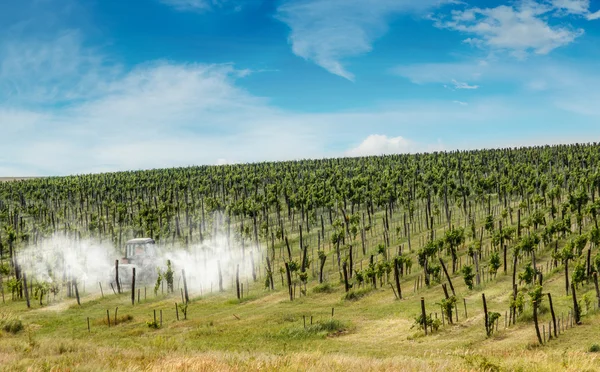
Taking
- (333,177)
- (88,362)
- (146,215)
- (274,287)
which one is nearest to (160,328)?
(274,287)

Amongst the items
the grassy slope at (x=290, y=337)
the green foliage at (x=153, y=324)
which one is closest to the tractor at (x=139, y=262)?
the grassy slope at (x=290, y=337)

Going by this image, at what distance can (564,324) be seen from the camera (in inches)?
1202

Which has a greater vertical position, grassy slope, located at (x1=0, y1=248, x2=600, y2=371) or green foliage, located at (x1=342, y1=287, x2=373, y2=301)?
grassy slope, located at (x1=0, y1=248, x2=600, y2=371)

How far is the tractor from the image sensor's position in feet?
188

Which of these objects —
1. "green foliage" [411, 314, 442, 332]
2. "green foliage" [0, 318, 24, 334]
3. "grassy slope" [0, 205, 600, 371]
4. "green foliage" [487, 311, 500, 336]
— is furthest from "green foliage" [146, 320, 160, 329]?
"green foliage" [487, 311, 500, 336]

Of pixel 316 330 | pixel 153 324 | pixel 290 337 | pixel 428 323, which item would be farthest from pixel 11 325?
pixel 428 323

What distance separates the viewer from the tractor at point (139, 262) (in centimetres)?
5722

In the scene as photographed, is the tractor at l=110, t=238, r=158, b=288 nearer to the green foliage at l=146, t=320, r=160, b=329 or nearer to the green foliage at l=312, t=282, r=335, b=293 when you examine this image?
the green foliage at l=146, t=320, r=160, b=329

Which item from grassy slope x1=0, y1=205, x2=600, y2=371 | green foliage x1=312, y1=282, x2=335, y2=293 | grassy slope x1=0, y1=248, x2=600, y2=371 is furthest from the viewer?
green foliage x1=312, y1=282, x2=335, y2=293

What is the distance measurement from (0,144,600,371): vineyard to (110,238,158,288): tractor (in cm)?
103

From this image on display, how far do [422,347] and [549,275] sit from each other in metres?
23.2

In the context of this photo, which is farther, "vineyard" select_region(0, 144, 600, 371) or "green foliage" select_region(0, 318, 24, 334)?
"green foliage" select_region(0, 318, 24, 334)

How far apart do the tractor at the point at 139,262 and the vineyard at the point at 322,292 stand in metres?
1.03

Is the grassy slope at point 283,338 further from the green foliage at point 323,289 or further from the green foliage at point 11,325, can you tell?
the green foliage at point 323,289
